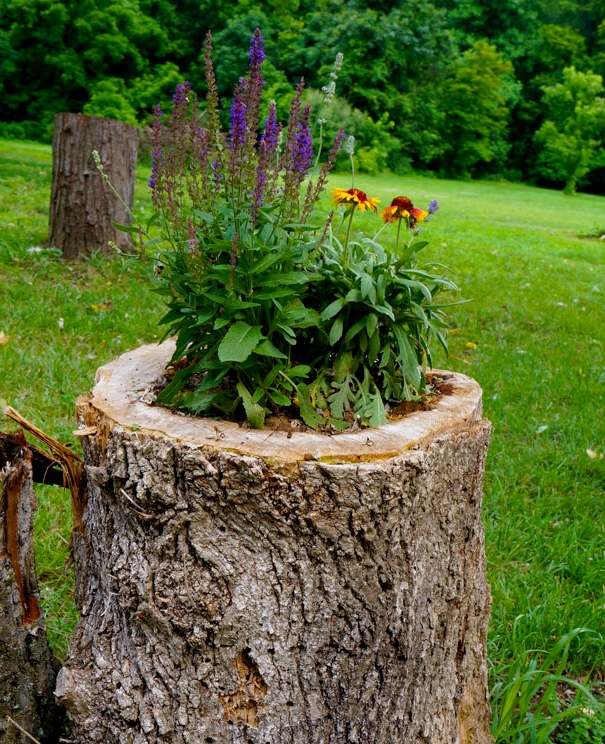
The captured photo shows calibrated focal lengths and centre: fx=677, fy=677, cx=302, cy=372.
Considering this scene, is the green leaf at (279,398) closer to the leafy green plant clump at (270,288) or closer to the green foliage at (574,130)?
the leafy green plant clump at (270,288)

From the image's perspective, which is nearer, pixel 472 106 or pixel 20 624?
pixel 20 624

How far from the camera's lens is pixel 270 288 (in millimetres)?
1697

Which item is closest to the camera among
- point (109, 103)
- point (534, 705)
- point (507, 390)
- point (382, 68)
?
point (534, 705)

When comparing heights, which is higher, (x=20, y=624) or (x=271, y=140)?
(x=271, y=140)

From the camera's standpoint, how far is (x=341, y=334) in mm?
1808

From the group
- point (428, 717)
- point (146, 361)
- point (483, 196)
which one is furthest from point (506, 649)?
point (483, 196)

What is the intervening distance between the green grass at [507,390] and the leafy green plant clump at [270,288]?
406mm

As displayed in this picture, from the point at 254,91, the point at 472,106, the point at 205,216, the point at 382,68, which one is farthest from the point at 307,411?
the point at 472,106

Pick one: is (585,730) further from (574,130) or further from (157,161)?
(574,130)

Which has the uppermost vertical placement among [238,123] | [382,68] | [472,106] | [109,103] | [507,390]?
[382,68]

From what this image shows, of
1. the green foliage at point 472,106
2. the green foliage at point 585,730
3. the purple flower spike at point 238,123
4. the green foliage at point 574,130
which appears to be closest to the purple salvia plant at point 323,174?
the purple flower spike at point 238,123

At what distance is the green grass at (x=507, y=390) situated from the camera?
2490 millimetres

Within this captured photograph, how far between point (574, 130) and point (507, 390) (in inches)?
1406

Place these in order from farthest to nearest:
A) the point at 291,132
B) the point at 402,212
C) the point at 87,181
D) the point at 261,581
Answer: the point at 87,181
the point at 402,212
the point at 291,132
the point at 261,581
